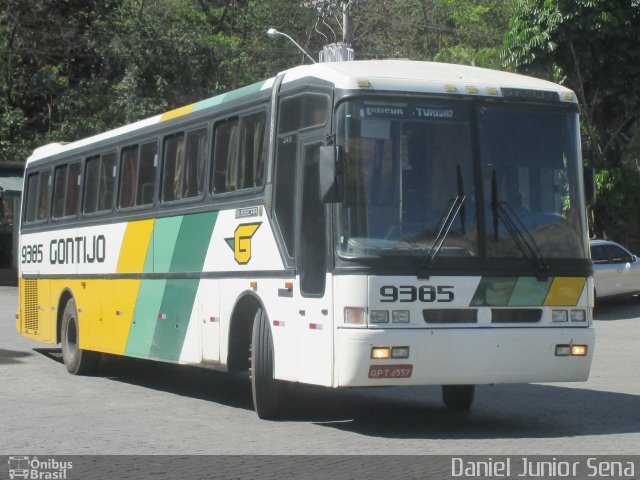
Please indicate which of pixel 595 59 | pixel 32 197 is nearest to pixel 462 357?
pixel 32 197

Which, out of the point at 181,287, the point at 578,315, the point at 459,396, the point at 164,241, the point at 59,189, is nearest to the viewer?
the point at 578,315

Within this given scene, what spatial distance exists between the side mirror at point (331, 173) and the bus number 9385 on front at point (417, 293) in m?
0.87

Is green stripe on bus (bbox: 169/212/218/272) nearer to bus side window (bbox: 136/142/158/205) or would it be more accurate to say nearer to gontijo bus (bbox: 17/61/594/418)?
gontijo bus (bbox: 17/61/594/418)

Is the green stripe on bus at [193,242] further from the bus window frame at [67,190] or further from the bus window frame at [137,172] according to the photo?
the bus window frame at [67,190]

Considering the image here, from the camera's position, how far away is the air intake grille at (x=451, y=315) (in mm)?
10102

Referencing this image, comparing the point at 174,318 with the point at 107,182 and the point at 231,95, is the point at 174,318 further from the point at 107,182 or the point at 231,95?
the point at 107,182

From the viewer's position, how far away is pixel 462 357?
10.1 metres

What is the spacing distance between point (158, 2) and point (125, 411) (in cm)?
3693

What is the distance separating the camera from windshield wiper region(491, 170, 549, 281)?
10484mm

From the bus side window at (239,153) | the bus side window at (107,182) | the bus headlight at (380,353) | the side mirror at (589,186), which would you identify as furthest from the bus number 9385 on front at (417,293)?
the bus side window at (107,182)

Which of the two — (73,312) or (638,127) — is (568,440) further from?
(638,127)

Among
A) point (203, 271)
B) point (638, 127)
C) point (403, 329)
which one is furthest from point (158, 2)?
point (403, 329)

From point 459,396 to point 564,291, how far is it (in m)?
2.18

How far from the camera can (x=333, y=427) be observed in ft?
35.9
